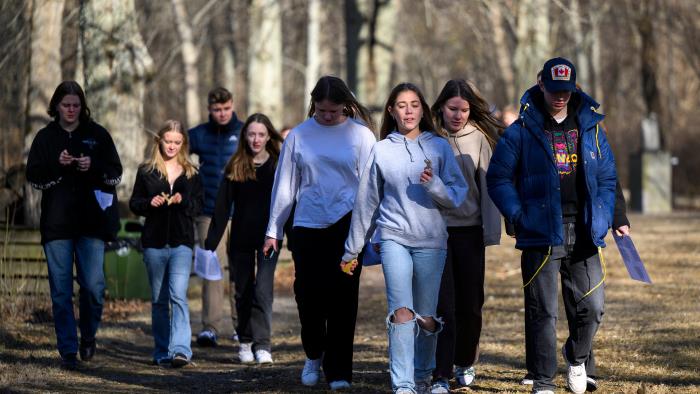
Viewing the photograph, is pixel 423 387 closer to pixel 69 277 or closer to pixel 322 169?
pixel 322 169

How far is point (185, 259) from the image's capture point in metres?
9.80

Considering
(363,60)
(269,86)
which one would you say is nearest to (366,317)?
(363,60)

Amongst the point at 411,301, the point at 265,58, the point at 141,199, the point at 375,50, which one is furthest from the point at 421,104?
the point at 265,58

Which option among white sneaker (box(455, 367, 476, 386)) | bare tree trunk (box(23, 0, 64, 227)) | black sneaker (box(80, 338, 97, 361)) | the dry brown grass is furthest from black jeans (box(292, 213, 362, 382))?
bare tree trunk (box(23, 0, 64, 227))

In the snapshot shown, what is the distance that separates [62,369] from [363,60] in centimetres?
1153

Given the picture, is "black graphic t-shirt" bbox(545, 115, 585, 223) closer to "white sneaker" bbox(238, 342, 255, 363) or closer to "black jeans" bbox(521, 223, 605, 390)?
"black jeans" bbox(521, 223, 605, 390)

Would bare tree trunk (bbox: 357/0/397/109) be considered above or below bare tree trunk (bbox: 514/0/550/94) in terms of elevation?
below

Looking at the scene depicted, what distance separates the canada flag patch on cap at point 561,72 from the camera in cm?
724

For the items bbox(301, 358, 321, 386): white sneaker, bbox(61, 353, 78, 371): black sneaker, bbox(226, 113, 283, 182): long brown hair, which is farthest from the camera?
bbox(226, 113, 283, 182): long brown hair

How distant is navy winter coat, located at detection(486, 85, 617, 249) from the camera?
23.8 ft

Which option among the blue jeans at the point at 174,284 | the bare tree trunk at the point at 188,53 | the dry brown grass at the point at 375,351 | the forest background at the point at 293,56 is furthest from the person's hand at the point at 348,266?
the bare tree trunk at the point at 188,53

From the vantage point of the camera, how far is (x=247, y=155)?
398 inches

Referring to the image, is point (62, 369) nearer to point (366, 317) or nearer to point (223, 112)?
point (223, 112)

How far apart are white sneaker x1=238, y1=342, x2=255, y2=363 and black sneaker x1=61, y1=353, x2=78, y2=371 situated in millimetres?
1262
